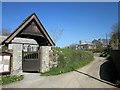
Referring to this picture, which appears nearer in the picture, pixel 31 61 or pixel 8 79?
pixel 8 79

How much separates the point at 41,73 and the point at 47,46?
2.88 metres

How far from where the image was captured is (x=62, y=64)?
21.4 meters

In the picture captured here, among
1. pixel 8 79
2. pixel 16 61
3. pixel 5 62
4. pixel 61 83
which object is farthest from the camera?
pixel 16 61

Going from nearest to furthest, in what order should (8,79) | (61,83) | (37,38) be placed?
(61,83) < (8,79) < (37,38)

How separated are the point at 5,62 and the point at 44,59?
4873 millimetres

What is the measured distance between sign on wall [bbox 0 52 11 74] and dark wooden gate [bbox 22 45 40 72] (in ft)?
11.8

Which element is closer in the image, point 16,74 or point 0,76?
point 0,76

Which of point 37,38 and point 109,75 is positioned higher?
point 37,38

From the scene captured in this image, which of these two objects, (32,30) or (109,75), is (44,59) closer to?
(32,30)

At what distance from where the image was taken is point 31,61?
19.4 meters

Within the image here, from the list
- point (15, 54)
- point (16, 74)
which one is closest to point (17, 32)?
point (15, 54)

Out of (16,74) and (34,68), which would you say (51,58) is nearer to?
(34,68)

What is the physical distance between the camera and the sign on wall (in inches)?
Answer: 588

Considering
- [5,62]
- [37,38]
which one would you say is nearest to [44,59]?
[37,38]
